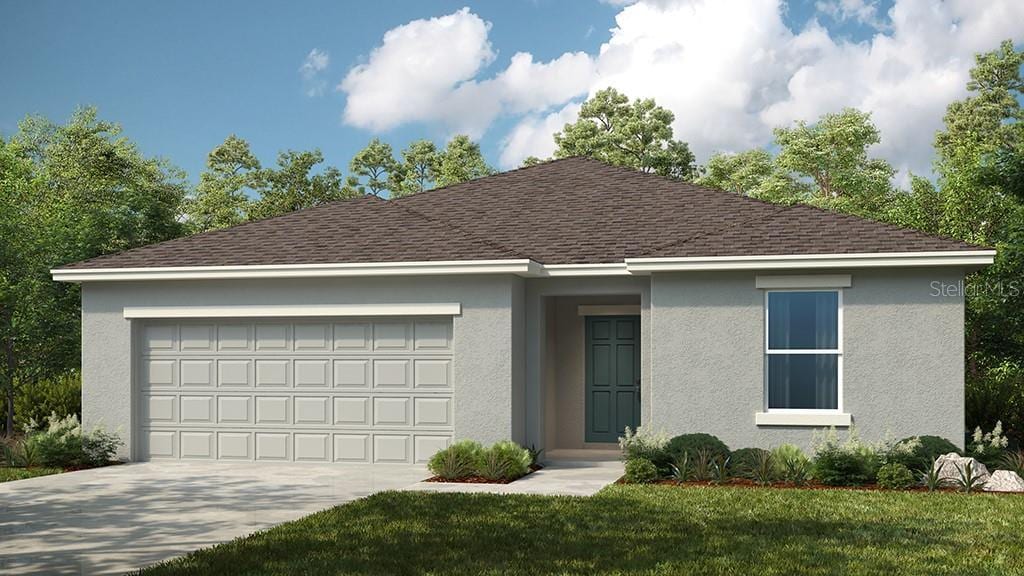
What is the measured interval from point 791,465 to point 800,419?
123 cm

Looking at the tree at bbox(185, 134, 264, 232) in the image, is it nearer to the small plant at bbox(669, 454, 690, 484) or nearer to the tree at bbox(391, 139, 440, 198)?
the tree at bbox(391, 139, 440, 198)

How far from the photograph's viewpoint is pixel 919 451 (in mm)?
13867

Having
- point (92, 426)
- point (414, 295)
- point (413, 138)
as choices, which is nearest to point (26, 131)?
point (413, 138)

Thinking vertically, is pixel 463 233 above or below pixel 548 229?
below

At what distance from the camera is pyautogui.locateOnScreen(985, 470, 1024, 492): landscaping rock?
13.0 m

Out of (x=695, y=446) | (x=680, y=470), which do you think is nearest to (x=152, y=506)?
(x=680, y=470)

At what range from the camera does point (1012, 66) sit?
46.2 meters

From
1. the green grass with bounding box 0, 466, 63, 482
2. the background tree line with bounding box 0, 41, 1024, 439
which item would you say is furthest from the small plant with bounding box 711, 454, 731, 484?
the green grass with bounding box 0, 466, 63, 482

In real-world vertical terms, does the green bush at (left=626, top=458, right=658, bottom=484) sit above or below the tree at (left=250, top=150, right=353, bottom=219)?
below

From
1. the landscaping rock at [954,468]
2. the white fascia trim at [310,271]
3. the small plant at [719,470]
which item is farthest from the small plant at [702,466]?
the white fascia trim at [310,271]

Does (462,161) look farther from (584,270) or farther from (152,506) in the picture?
(152,506)

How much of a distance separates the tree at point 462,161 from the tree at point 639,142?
8843 millimetres

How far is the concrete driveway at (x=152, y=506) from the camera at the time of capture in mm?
9039

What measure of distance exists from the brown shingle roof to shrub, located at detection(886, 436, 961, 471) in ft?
8.84
